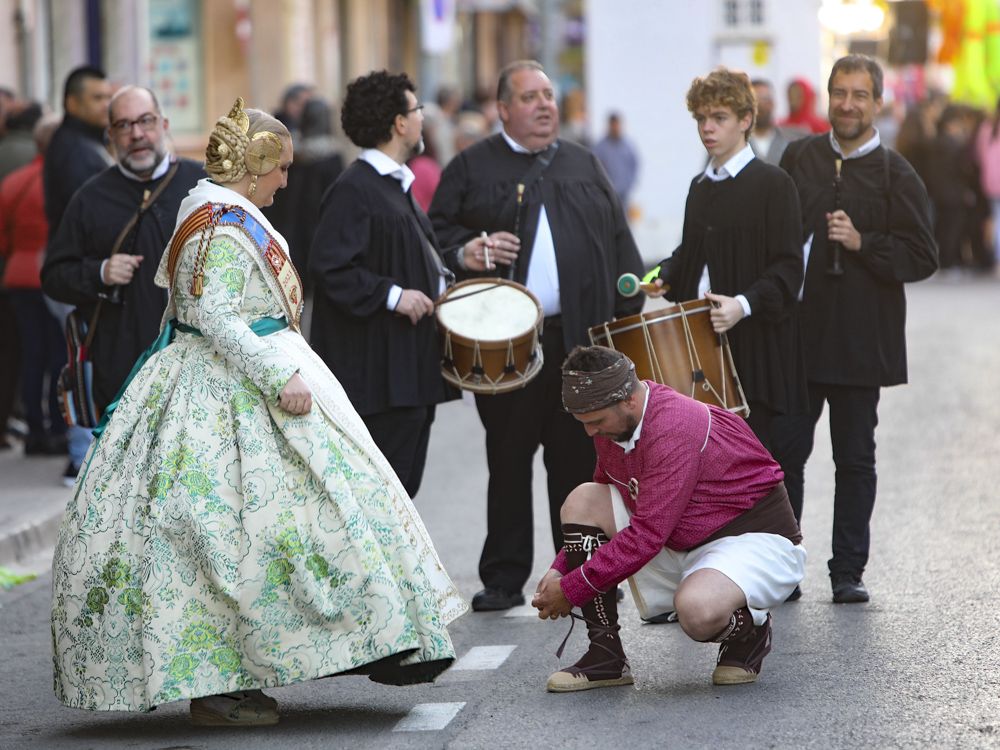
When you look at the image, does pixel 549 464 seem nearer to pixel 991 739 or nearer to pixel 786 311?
pixel 786 311

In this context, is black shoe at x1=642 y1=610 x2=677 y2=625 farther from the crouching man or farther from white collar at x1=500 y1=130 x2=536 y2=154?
white collar at x1=500 y1=130 x2=536 y2=154

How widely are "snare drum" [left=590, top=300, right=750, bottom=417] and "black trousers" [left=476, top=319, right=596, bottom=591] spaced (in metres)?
0.83

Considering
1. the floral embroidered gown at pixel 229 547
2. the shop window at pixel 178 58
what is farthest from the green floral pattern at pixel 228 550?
the shop window at pixel 178 58

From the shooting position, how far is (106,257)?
858cm

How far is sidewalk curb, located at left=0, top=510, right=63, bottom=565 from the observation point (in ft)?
31.3

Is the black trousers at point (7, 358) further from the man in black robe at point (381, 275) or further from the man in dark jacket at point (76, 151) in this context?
the man in black robe at point (381, 275)

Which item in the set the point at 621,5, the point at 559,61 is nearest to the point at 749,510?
the point at 621,5

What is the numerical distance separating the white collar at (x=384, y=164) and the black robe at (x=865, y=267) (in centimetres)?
160

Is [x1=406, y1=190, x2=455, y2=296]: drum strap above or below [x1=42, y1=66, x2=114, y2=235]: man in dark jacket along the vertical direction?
below

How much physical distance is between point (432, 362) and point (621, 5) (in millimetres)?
19660

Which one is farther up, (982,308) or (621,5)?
(621,5)

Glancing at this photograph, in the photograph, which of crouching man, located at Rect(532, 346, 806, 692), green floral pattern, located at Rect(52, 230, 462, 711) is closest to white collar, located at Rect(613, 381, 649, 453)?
crouching man, located at Rect(532, 346, 806, 692)

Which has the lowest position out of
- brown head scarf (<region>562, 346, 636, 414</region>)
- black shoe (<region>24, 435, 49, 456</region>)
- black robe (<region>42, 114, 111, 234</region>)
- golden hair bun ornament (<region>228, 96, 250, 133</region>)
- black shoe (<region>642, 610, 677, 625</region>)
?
black shoe (<region>24, 435, 49, 456</region>)

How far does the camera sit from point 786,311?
25.2 feet
